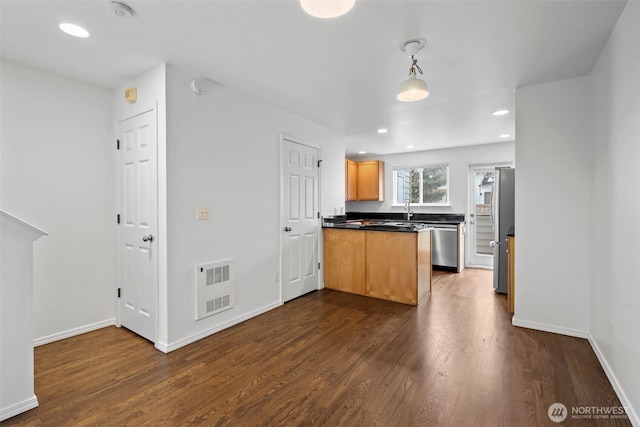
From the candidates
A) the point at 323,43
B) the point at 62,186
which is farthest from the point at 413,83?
the point at 62,186

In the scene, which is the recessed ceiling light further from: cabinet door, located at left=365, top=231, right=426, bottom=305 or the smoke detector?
cabinet door, located at left=365, top=231, right=426, bottom=305

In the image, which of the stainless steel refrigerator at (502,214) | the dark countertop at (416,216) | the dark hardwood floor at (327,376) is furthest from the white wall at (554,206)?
the dark countertop at (416,216)

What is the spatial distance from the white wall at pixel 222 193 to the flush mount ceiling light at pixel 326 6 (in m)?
1.61

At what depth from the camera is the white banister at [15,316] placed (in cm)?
169

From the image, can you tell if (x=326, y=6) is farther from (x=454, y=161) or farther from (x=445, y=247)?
(x=454, y=161)

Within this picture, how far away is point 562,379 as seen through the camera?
2.06 m

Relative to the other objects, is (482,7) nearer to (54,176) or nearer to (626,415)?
(626,415)

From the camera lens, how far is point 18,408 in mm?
1740

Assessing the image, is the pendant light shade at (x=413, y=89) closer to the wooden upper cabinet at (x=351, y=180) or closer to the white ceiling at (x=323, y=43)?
the white ceiling at (x=323, y=43)

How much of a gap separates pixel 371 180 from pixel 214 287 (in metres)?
4.54

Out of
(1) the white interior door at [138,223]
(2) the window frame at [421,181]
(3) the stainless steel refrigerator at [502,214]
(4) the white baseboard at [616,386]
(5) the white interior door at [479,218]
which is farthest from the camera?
(2) the window frame at [421,181]

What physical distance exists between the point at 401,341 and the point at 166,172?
2467 mm

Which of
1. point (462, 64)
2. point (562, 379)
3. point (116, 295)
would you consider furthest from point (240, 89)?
point (562, 379)

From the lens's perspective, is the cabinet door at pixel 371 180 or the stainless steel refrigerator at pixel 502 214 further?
the cabinet door at pixel 371 180
